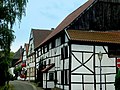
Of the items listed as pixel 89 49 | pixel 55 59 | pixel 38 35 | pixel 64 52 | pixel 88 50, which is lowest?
pixel 55 59

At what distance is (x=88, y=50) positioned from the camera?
27.5 metres

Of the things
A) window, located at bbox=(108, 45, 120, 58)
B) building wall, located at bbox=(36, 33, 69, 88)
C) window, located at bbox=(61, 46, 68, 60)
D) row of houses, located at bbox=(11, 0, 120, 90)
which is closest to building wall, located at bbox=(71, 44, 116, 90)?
row of houses, located at bbox=(11, 0, 120, 90)

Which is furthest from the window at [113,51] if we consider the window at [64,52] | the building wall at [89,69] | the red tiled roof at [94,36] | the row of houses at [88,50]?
the window at [64,52]

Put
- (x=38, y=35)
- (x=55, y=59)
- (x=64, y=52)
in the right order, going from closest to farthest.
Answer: (x=64, y=52)
(x=55, y=59)
(x=38, y=35)

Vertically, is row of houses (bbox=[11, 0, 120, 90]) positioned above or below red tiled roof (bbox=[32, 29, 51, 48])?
below

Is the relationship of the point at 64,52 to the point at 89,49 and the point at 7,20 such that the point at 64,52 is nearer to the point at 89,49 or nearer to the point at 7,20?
the point at 89,49

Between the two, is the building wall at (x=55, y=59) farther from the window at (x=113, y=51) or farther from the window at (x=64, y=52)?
the window at (x=113, y=51)

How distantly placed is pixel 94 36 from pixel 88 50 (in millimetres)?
2170

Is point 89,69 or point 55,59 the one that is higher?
point 55,59

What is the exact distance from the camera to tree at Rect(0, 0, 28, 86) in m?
22.8

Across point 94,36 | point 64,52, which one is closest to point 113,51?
point 94,36

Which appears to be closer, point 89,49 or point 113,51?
point 89,49

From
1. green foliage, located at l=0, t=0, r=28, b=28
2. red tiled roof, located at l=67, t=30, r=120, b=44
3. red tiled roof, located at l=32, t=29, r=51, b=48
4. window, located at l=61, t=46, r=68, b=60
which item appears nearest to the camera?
green foliage, located at l=0, t=0, r=28, b=28

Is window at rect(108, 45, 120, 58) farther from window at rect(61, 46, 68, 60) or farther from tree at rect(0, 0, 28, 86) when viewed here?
tree at rect(0, 0, 28, 86)
